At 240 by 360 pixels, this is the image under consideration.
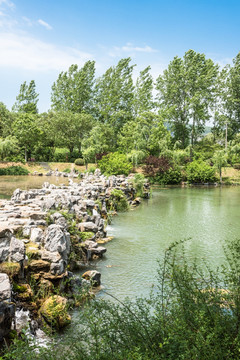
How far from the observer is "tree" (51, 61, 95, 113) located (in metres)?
46.6

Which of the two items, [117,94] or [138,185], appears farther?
[117,94]

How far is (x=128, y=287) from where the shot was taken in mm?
6188

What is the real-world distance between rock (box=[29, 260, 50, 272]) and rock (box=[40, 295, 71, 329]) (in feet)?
2.15

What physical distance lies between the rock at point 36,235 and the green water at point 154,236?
156 centimetres

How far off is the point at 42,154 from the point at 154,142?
13941mm

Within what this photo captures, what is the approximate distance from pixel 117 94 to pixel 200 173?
19.1m

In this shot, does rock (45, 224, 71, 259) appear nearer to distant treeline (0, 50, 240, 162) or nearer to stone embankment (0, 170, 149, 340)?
stone embankment (0, 170, 149, 340)

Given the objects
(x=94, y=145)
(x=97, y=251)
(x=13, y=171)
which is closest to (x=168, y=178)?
(x=94, y=145)

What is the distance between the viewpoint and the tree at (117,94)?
43.3m

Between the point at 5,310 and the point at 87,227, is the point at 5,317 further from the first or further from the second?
the point at 87,227

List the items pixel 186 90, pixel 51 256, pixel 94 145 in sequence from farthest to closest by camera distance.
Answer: pixel 186 90 → pixel 94 145 → pixel 51 256

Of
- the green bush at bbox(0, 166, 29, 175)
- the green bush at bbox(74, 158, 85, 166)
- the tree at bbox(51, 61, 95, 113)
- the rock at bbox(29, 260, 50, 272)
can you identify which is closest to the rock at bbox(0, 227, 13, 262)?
the rock at bbox(29, 260, 50, 272)

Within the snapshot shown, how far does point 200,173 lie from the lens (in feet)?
100

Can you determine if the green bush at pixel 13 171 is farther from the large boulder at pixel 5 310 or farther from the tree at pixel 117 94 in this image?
the large boulder at pixel 5 310
